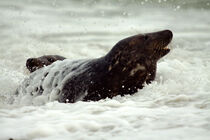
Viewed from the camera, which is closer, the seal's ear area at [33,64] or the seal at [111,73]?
the seal at [111,73]

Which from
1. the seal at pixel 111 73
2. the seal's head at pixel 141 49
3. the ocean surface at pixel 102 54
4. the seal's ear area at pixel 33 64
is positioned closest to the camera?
the ocean surface at pixel 102 54

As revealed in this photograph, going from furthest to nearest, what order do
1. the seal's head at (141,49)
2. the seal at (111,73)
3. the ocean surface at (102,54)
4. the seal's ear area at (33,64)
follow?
the seal's ear area at (33,64)
the seal's head at (141,49)
the seal at (111,73)
the ocean surface at (102,54)

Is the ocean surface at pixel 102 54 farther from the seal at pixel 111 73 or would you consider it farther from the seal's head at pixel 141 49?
the seal's head at pixel 141 49

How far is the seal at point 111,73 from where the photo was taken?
4492 mm

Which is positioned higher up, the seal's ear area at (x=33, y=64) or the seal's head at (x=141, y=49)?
the seal's head at (x=141, y=49)

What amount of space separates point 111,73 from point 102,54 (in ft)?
17.5

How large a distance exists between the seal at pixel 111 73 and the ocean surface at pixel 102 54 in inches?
7.9

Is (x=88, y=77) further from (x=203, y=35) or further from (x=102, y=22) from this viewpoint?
(x=102, y=22)

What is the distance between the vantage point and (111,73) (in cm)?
456

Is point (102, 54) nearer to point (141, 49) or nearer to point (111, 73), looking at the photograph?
point (141, 49)

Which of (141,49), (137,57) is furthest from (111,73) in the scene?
(141,49)

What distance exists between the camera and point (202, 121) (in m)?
2.75

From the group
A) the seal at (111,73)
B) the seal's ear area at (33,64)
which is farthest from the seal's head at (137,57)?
the seal's ear area at (33,64)

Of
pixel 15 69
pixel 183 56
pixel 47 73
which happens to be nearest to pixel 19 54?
pixel 15 69
